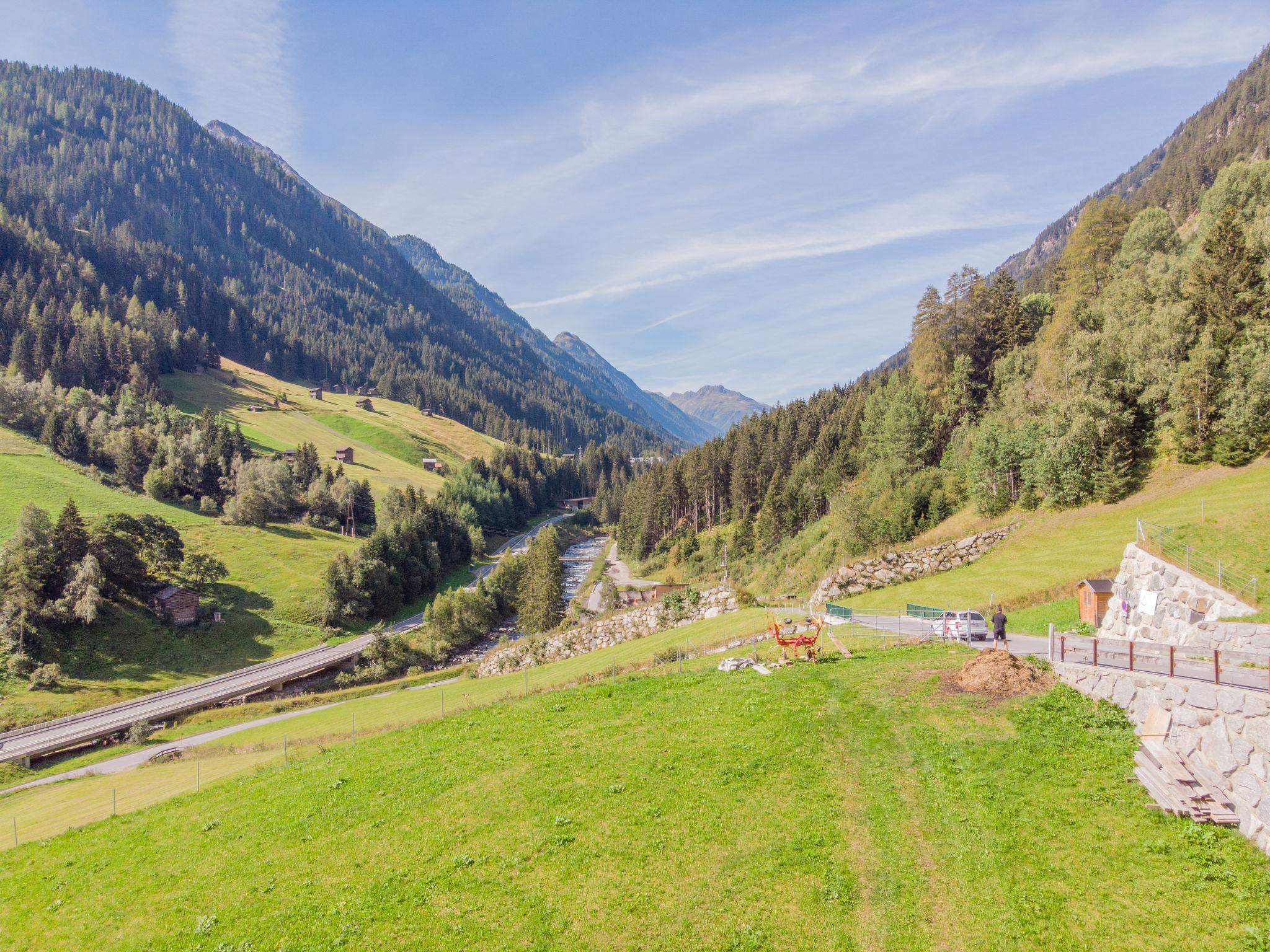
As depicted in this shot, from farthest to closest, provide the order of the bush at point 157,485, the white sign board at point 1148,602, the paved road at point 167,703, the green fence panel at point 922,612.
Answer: the bush at point 157,485 → the paved road at point 167,703 → the green fence panel at point 922,612 → the white sign board at point 1148,602

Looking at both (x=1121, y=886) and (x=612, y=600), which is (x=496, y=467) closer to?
(x=612, y=600)

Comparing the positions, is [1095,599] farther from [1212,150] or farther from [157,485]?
[1212,150]

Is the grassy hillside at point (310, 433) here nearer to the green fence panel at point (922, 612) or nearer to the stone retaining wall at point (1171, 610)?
the green fence panel at point (922, 612)

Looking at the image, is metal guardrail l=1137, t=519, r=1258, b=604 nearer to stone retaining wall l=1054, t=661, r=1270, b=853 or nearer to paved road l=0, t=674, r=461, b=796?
stone retaining wall l=1054, t=661, r=1270, b=853

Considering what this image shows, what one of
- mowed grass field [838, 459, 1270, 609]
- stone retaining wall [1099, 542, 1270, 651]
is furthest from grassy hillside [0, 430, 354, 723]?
stone retaining wall [1099, 542, 1270, 651]

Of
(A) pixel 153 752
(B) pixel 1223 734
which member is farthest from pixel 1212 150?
(A) pixel 153 752

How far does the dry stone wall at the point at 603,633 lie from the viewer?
54969 millimetres

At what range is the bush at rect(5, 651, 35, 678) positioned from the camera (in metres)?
56.3

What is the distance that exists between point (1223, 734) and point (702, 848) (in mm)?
12297

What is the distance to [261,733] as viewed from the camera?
46.6 metres

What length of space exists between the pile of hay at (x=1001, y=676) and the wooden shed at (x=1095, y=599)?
12086 mm

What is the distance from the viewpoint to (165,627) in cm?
6994

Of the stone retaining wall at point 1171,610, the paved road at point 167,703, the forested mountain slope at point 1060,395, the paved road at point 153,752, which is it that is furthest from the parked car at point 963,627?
the paved road at point 167,703

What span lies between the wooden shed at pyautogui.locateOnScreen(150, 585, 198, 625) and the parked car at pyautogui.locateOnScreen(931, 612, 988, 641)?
80.3 metres
